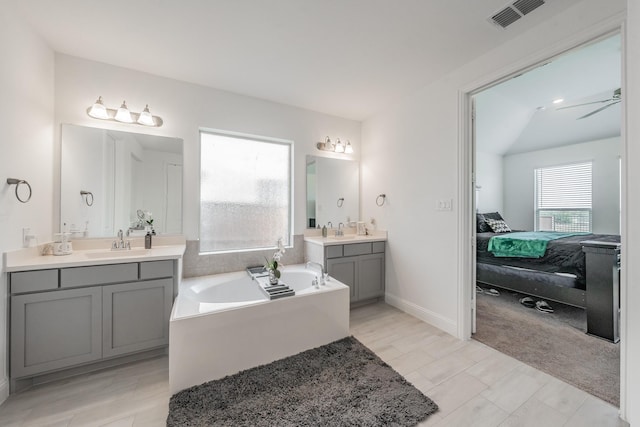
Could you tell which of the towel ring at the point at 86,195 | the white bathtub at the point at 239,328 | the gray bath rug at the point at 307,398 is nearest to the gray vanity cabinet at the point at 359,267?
the white bathtub at the point at 239,328

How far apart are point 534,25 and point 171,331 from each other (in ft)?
10.9

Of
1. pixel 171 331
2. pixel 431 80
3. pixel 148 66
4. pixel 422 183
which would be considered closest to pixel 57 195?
pixel 148 66

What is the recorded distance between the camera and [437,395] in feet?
5.27

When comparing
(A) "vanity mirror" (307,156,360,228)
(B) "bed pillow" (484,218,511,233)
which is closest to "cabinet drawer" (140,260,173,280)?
(A) "vanity mirror" (307,156,360,228)

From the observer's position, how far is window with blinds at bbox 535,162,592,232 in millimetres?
4945

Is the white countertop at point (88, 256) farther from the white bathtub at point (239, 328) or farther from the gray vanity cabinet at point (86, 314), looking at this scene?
the white bathtub at point (239, 328)

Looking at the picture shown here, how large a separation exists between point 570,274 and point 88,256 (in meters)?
4.78

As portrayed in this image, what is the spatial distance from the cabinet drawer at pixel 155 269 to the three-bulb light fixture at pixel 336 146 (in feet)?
7.41

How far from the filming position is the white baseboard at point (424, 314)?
241 centimetres

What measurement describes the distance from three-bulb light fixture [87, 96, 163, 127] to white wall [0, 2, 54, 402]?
0.31m

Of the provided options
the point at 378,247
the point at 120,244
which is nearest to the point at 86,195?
the point at 120,244

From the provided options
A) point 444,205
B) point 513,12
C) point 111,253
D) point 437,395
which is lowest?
point 437,395

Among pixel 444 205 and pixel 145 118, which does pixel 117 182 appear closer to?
pixel 145 118

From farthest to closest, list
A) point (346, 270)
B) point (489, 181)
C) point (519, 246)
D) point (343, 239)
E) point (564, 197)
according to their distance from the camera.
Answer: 1. point (489, 181)
2. point (564, 197)
3. point (519, 246)
4. point (343, 239)
5. point (346, 270)
